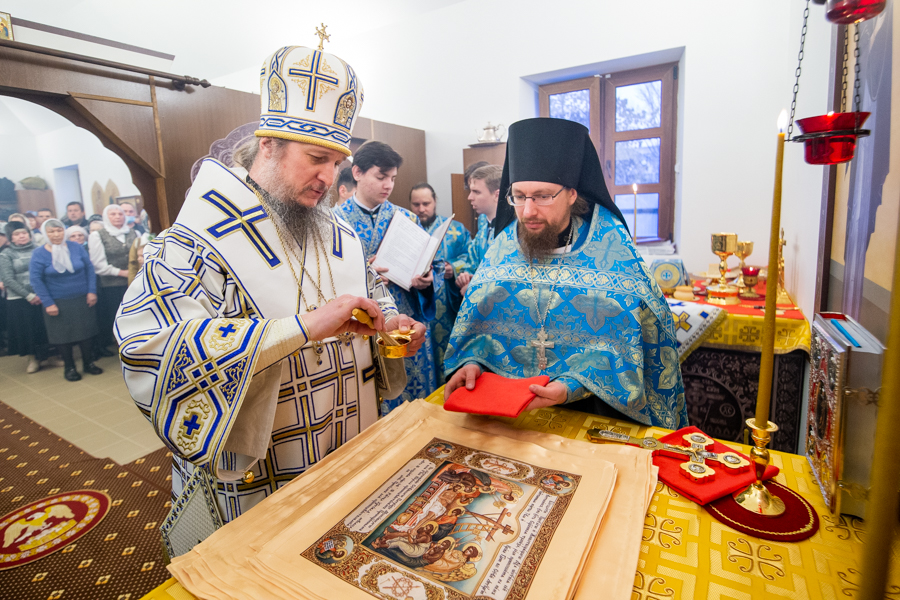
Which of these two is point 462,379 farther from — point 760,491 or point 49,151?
point 49,151

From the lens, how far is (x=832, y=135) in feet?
3.72

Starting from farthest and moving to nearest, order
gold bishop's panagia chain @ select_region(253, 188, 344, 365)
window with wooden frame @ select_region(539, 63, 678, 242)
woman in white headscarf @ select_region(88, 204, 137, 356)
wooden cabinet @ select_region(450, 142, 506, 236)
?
wooden cabinet @ select_region(450, 142, 506, 236)
window with wooden frame @ select_region(539, 63, 678, 242)
woman in white headscarf @ select_region(88, 204, 137, 356)
gold bishop's panagia chain @ select_region(253, 188, 344, 365)

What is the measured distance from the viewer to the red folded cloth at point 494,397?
133 centimetres

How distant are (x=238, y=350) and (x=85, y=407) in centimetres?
498

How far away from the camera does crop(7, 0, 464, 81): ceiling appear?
4125 mm

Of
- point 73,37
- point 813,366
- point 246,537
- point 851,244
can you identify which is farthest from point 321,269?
point 73,37

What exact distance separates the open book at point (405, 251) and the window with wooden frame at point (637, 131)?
297cm

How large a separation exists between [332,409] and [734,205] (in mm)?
4746

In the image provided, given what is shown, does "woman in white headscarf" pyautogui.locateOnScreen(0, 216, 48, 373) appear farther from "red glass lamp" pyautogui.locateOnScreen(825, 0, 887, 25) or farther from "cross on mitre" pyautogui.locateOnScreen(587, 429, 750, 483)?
"red glass lamp" pyautogui.locateOnScreen(825, 0, 887, 25)

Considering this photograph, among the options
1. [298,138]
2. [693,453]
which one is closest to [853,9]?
[693,453]

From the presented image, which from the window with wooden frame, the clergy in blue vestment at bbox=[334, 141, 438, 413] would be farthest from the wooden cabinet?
the clergy in blue vestment at bbox=[334, 141, 438, 413]

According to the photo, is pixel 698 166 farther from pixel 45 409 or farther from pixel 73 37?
pixel 45 409

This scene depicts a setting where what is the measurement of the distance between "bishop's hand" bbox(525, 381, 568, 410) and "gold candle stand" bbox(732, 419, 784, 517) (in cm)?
53

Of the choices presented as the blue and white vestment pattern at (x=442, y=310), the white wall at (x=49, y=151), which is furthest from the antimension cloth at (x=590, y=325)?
the white wall at (x=49, y=151)
